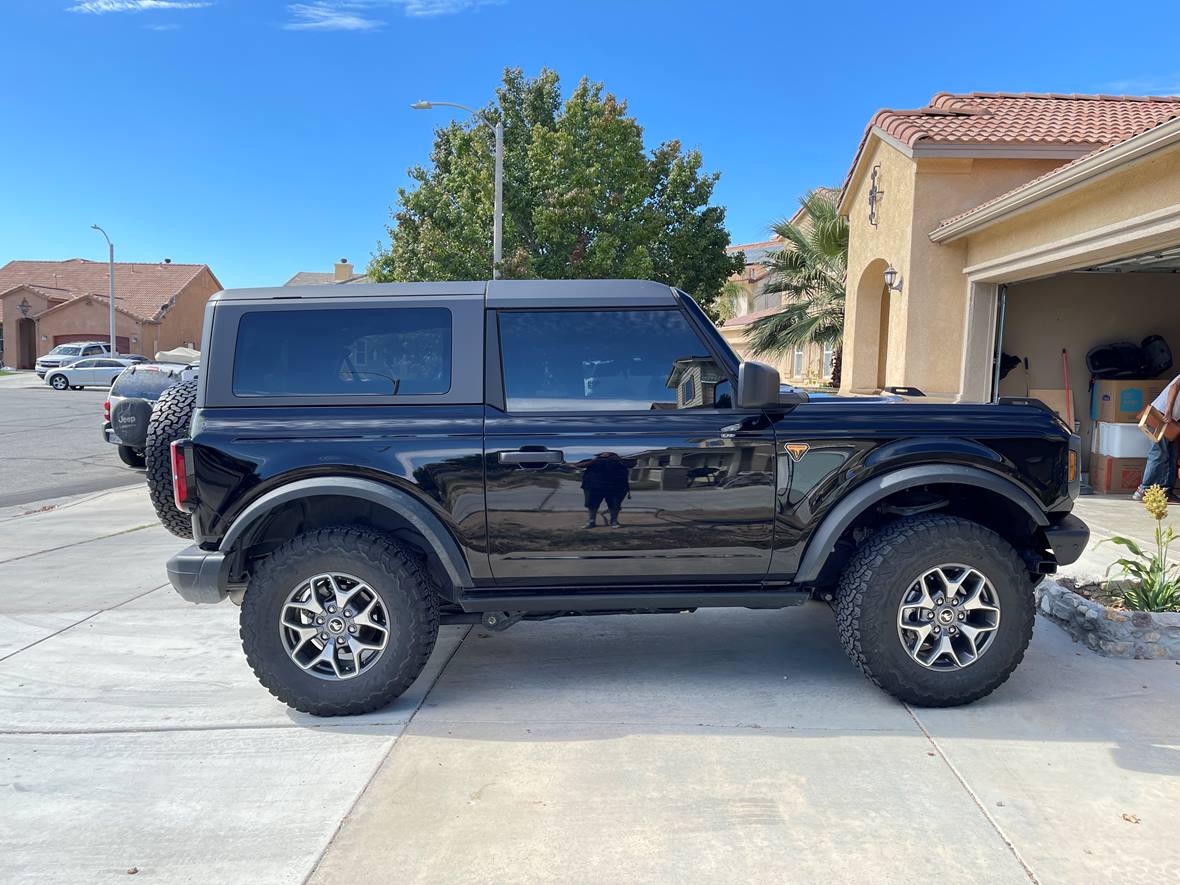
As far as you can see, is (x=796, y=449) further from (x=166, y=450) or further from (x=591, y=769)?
(x=166, y=450)

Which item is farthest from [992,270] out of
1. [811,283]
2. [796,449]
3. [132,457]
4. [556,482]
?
[132,457]

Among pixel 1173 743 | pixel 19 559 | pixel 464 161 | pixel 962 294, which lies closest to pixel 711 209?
pixel 464 161

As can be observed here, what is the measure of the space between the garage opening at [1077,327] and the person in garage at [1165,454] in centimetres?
148

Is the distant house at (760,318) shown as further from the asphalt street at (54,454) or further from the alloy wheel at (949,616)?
the alloy wheel at (949,616)

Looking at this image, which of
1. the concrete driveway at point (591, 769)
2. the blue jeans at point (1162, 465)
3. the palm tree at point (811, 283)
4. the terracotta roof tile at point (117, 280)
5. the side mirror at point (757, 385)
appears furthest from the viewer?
the terracotta roof tile at point (117, 280)

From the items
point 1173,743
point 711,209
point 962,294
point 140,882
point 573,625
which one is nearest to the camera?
point 140,882

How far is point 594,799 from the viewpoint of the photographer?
328cm

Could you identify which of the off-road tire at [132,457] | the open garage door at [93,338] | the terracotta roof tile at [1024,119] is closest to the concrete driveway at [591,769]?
the off-road tire at [132,457]

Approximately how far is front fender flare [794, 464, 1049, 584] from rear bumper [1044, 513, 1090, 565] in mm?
98

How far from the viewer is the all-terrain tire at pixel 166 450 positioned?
4.75m

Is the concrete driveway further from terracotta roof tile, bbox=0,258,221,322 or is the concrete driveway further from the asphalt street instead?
terracotta roof tile, bbox=0,258,221,322

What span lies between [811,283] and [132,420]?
51.9ft

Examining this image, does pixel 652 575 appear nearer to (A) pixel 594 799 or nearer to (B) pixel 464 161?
(A) pixel 594 799

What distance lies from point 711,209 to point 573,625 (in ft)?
69.9
